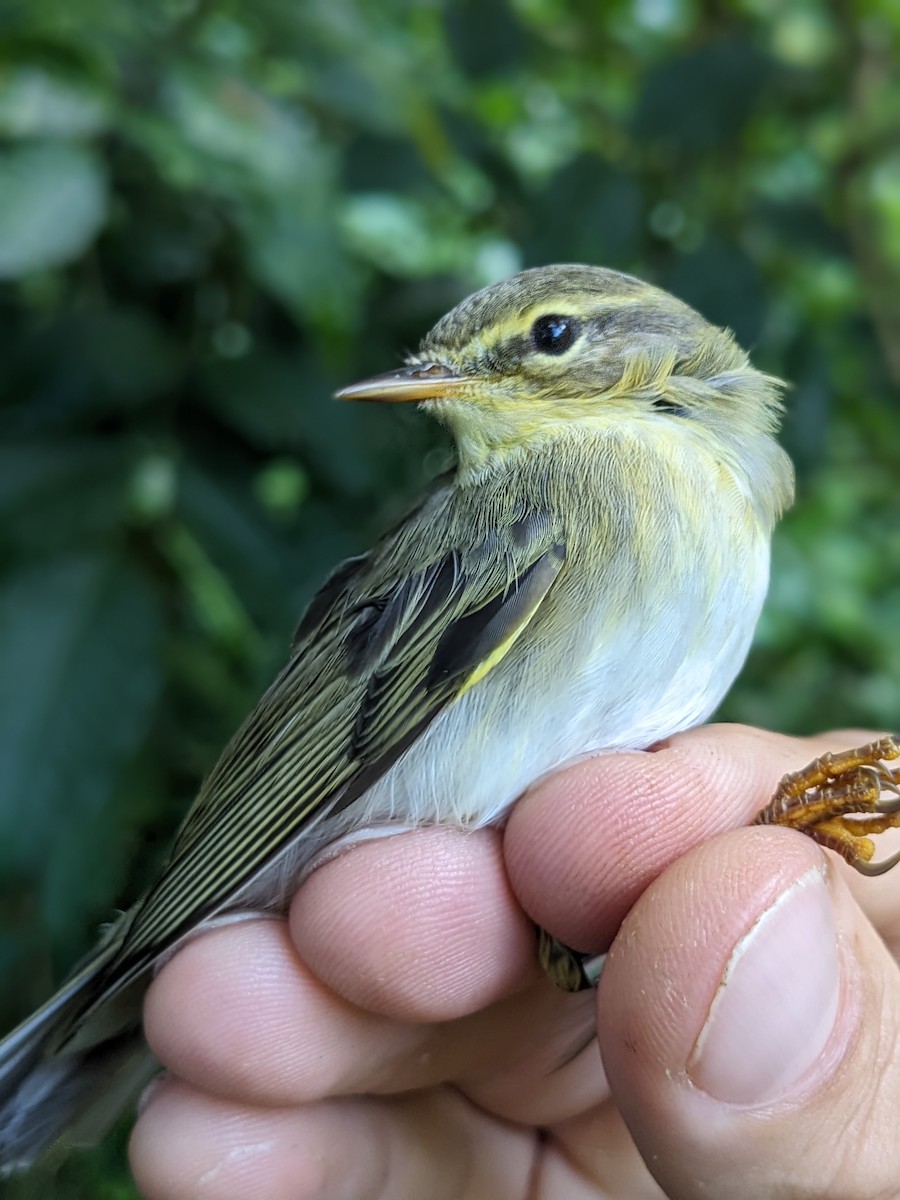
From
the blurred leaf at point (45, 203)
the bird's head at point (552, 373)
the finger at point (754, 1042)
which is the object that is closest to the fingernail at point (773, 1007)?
the finger at point (754, 1042)

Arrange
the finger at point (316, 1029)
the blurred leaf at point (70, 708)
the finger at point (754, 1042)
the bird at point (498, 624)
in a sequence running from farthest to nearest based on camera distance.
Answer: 1. the blurred leaf at point (70, 708)
2. the finger at point (316, 1029)
3. the bird at point (498, 624)
4. the finger at point (754, 1042)

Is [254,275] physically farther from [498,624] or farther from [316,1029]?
[316,1029]

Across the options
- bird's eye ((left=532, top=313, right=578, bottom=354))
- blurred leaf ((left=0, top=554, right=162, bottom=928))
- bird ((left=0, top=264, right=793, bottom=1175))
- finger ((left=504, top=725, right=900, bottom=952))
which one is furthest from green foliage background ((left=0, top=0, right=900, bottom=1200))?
Answer: finger ((left=504, top=725, right=900, bottom=952))

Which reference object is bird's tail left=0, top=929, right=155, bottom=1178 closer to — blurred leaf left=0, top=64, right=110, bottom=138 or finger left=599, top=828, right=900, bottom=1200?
finger left=599, top=828, right=900, bottom=1200

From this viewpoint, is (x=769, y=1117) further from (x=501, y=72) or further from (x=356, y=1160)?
(x=501, y=72)

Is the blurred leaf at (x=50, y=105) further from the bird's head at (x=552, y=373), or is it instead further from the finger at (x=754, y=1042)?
the finger at (x=754, y=1042)

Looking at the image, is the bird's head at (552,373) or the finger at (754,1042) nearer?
the finger at (754,1042)
